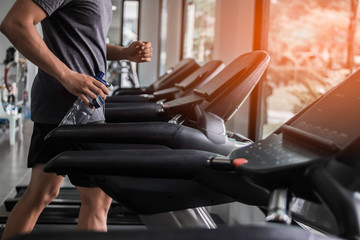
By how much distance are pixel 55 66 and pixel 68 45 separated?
9.5 inches

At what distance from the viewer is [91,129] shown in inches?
59.2

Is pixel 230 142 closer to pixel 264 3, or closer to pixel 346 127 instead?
pixel 346 127

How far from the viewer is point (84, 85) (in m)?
1.68

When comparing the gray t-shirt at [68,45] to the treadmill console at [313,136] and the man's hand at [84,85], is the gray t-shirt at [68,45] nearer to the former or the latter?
the man's hand at [84,85]

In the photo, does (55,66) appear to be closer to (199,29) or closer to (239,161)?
(239,161)

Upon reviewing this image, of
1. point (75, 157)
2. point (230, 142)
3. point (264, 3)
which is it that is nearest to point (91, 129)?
point (75, 157)

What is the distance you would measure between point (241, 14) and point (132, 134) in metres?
2.06

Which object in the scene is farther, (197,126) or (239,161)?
(197,126)

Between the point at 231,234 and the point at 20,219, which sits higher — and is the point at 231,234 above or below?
above

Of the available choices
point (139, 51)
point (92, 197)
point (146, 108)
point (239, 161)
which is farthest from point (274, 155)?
point (146, 108)

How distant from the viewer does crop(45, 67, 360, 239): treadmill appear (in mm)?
847

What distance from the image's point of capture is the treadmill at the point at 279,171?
0.85m

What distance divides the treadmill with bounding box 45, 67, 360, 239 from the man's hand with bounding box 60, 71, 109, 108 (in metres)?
0.50

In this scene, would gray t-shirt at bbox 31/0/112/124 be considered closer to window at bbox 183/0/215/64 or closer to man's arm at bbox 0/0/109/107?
man's arm at bbox 0/0/109/107
